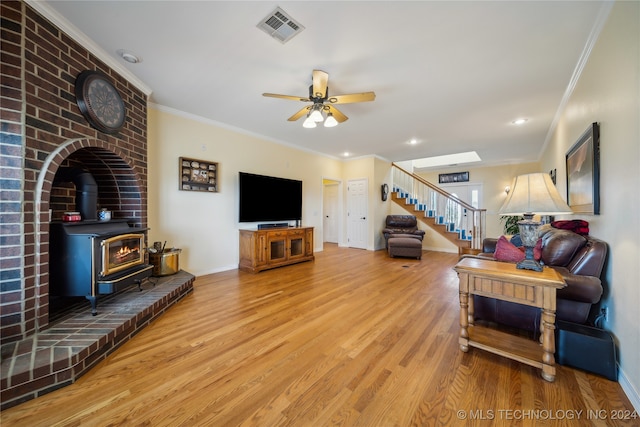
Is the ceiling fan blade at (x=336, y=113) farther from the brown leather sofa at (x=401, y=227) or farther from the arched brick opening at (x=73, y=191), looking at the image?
the brown leather sofa at (x=401, y=227)

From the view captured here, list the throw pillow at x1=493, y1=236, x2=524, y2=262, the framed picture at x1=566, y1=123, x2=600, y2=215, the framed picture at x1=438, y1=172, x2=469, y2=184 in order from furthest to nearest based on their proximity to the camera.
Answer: the framed picture at x1=438, y1=172, x2=469, y2=184 < the throw pillow at x1=493, y1=236, x2=524, y2=262 < the framed picture at x1=566, y1=123, x2=600, y2=215

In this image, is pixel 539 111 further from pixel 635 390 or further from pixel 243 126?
pixel 243 126

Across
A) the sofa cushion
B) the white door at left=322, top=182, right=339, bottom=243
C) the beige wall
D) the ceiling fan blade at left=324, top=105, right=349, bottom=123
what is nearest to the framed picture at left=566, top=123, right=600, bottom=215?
the beige wall

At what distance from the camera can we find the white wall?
11.3 feet

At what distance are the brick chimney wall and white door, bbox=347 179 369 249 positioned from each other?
555 cm

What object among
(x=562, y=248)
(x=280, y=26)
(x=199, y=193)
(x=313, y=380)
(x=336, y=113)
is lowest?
(x=313, y=380)

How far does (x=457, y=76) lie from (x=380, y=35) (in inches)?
46.8

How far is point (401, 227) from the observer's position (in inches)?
261

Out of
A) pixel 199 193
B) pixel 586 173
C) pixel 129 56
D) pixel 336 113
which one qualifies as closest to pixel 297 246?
pixel 199 193

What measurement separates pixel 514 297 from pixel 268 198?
4.00m

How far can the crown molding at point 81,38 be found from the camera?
5.91 ft

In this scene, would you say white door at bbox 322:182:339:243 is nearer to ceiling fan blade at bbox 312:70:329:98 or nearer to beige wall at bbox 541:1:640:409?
ceiling fan blade at bbox 312:70:329:98

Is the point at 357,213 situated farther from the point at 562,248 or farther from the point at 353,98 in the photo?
the point at 562,248

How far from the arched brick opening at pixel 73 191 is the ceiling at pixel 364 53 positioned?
1.00 m
